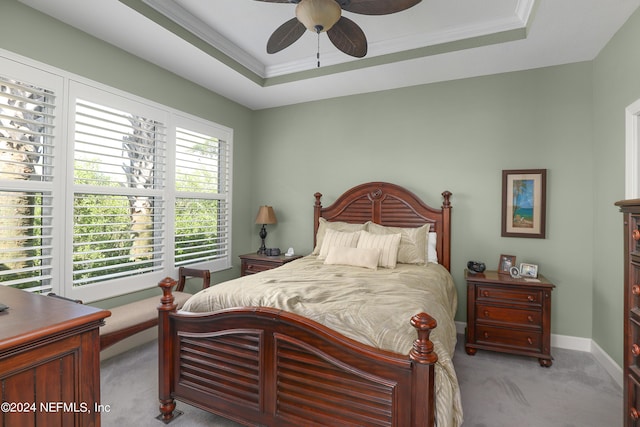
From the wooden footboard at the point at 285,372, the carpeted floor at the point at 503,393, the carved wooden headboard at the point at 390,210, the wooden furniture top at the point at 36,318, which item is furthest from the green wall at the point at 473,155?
the wooden furniture top at the point at 36,318

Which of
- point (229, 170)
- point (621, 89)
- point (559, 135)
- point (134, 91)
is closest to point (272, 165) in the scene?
point (229, 170)

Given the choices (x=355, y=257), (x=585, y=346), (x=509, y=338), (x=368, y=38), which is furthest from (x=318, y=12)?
(x=585, y=346)

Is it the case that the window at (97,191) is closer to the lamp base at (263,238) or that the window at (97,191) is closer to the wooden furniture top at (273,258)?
the wooden furniture top at (273,258)

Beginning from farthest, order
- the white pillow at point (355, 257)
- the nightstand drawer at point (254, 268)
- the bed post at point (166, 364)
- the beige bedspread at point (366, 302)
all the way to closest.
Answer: the nightstand drawer at point (254, 268)
the white pillow at point (355, 257)
the bed post at point (166, 364)
the beige bedspread at point (366, 302)

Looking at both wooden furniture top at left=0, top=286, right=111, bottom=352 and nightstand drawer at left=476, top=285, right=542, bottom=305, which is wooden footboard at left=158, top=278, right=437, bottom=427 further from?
nightstand drawer at left=476, top=285, right=542, bottom=305

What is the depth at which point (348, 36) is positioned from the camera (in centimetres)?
227

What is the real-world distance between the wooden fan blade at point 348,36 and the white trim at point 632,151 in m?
2.00

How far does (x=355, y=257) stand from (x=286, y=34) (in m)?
1.93

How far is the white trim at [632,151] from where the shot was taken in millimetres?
2398

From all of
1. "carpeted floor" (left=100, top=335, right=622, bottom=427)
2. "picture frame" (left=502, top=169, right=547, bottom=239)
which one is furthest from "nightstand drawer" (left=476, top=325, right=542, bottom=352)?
"picture frame" (left=502, top=169, right=547, bottom=239)

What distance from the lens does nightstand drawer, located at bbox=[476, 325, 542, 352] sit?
2.86 meters

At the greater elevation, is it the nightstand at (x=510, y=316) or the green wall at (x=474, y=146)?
the green wall at (x=474, y=146)

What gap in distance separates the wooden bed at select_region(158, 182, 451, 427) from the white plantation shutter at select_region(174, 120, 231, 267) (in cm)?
179

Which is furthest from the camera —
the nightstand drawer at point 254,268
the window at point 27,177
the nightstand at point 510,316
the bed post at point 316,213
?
the bed post at point 316,213
